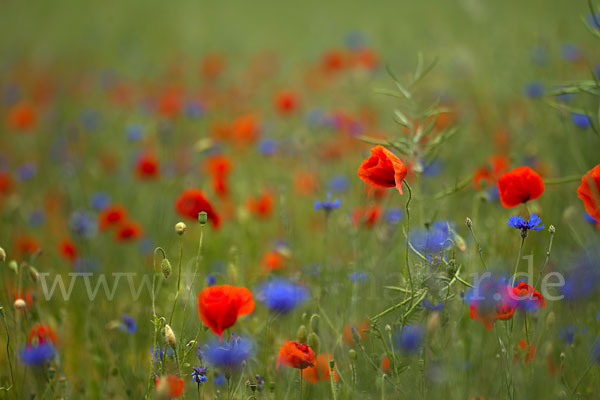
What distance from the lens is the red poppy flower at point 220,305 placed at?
47.6 inches

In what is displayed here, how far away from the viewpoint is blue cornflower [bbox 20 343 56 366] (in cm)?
139

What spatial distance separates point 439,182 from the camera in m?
2.53

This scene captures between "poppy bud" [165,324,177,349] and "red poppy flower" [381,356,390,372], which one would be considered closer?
"poppy bud" [165,324,177,349]

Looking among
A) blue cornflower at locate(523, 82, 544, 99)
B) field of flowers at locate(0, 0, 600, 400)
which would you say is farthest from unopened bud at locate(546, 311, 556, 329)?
blue cornflower at locate(523, 82, 544, 99)

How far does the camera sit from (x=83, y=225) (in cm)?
218

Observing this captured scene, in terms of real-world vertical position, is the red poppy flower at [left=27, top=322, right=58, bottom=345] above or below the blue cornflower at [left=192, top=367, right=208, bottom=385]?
below

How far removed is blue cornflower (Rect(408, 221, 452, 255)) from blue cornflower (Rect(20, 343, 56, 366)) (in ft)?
3.04

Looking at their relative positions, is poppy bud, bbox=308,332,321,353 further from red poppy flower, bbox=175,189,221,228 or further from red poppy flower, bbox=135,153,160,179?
red poppy flower, bbox=135,153,160,179

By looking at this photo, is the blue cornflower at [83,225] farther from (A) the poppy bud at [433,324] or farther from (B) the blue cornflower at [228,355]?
(A) the poppy bud at [433,324]

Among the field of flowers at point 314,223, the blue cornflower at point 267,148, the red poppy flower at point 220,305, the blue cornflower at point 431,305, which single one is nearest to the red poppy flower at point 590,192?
the field of flowers at point 314,223

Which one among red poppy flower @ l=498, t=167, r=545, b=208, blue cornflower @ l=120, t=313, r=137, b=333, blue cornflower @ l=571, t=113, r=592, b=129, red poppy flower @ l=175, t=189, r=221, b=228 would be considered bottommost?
blue cornflower @ l=120, t=313, r=137, b=333

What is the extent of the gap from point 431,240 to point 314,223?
4.59ft

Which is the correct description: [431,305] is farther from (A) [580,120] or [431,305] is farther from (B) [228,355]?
(A) [580,120]

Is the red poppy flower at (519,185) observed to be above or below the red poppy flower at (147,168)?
above
